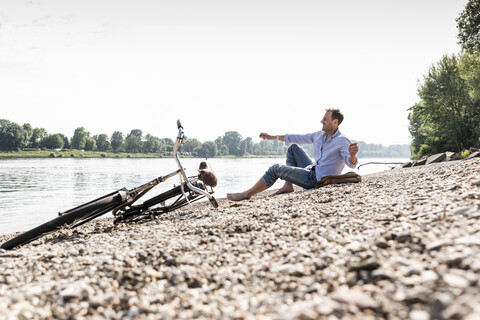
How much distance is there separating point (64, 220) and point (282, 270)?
14.4 feet

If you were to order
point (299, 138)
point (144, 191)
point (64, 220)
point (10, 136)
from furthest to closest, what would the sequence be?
point (10, 136)
point (299, 138)
point (144, 191)
point (64, 220)

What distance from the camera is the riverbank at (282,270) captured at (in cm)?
196

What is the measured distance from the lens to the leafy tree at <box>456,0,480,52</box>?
27.9 meters

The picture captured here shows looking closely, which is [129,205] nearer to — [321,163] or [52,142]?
[321,163]

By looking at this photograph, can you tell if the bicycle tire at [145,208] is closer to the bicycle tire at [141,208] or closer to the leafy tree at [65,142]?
the bicycle tire at [141,208]

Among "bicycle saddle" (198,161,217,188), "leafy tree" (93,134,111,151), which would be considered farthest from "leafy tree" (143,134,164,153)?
"bicycle saddle" (198,161,217,188)

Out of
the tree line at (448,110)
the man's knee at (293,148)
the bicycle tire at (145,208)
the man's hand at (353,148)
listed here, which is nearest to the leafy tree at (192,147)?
the tree line at (448,110)

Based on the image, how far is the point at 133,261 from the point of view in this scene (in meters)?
3.32

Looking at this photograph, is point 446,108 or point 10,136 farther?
point 10,136

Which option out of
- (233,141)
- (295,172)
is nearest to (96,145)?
(233,141)

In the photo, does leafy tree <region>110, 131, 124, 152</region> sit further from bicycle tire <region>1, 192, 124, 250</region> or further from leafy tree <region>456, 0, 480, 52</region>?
bicycle tire <region>1, 192, 124, 250</region>

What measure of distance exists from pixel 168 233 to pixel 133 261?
1322mm

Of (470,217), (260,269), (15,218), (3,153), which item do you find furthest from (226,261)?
(3,153)

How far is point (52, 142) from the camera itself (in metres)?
125
